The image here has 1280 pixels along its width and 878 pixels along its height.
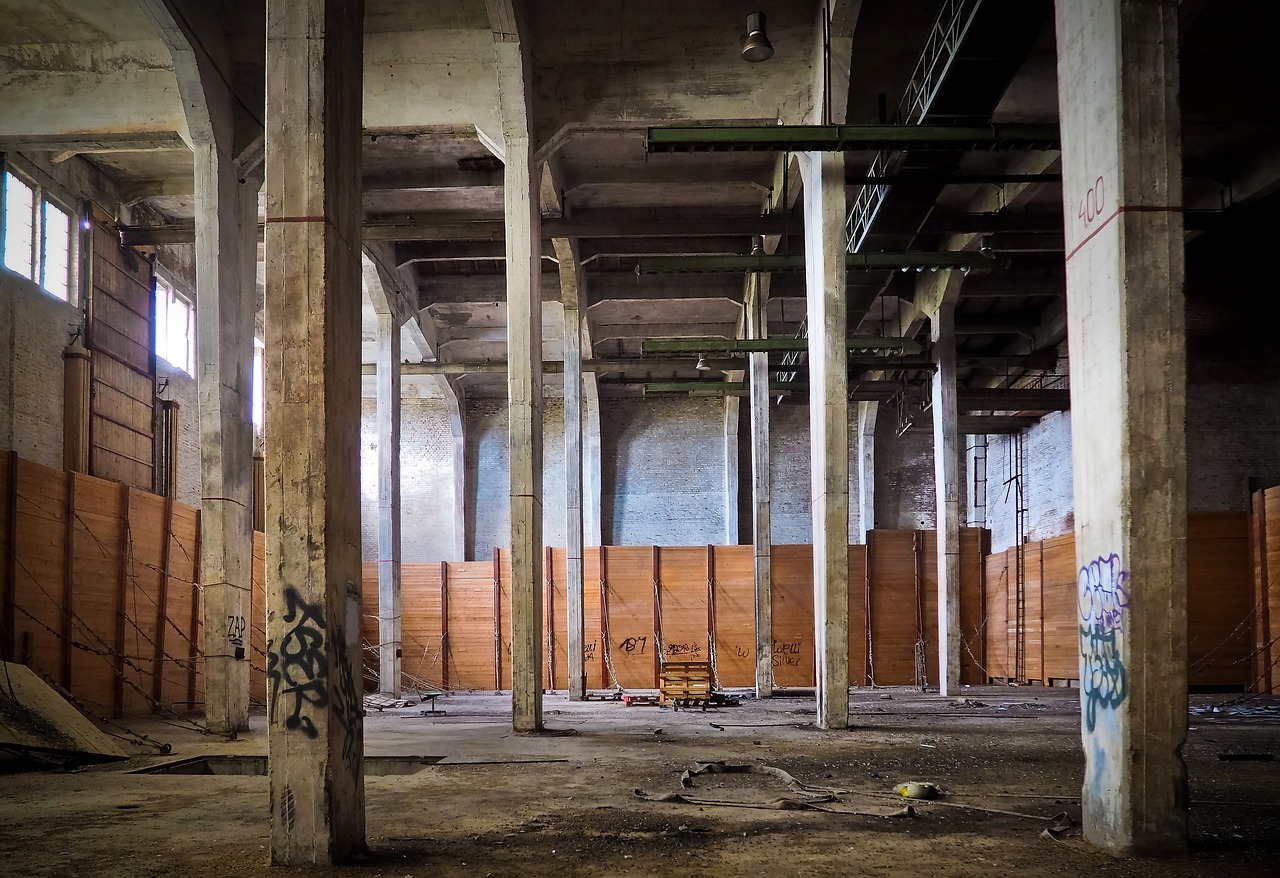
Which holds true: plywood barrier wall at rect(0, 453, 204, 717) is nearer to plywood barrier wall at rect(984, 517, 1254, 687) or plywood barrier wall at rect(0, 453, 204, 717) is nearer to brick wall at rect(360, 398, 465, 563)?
brick wall at rect(360, 398, 465, 563)

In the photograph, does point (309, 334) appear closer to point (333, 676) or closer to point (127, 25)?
point (333, 676)

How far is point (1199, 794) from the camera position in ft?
28.0

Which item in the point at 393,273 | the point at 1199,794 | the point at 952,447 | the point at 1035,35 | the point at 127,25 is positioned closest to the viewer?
the point at 1199,794

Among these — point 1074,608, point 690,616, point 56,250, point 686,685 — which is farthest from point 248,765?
point 1074,608

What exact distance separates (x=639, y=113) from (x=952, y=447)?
10.8m

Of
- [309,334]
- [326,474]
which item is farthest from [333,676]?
[309,334]

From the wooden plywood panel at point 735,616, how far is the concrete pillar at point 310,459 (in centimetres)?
2086

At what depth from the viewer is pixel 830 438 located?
14336mm

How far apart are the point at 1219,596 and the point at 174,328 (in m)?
22.5

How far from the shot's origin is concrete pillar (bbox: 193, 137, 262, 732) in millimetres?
14328

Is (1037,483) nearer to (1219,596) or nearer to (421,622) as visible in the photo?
(1219,596)

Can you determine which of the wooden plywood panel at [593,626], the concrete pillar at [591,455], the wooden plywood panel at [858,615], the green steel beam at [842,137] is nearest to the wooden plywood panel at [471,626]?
the wooden plywood panel at [593,626]

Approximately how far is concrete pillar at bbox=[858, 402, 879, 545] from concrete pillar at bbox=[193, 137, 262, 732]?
21217 mm

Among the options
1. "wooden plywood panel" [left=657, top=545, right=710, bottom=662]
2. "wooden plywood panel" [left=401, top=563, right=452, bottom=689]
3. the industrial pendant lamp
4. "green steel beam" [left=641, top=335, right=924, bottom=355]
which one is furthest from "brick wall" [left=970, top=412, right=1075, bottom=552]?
the industrial pendant lamp
